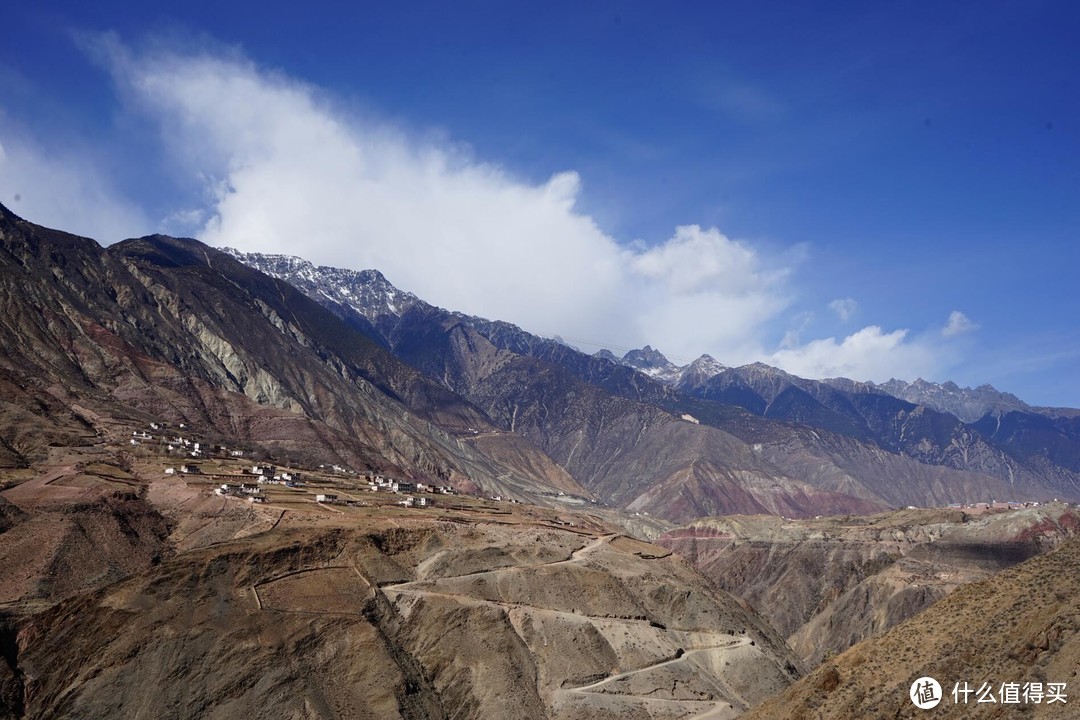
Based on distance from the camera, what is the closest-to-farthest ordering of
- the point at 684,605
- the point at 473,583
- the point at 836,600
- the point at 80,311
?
1. the point at 473,583
2. the point at 684,605
3. the point at 836,600
4. the point at 80,311

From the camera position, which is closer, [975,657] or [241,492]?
[975,657]

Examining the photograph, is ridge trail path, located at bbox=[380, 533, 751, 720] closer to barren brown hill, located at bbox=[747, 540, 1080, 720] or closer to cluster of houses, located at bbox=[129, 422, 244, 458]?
barren brown hill, located at bbox=[747, 540, 1080, 720]

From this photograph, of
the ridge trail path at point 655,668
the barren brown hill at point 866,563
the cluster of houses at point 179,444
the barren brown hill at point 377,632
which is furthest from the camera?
the barren brown hill at point 866,563

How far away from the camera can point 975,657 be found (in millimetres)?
38469

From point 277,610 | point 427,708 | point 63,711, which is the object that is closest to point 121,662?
point 63,711

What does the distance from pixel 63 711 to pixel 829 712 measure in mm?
48031

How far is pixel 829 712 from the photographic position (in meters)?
41.4

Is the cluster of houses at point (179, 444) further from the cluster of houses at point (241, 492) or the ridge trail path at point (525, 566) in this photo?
the ridge trail path at point (525, 566)

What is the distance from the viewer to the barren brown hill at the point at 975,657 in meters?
34.0

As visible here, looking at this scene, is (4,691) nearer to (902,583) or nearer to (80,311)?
(902,583)

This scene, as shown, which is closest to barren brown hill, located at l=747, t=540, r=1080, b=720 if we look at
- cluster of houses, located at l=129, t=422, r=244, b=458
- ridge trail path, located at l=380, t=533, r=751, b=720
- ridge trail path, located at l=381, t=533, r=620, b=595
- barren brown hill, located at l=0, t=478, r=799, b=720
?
ridge trail path, located at l=380, t=533, r=751, b=720

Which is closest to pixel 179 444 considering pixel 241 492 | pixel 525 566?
pixel 241 492

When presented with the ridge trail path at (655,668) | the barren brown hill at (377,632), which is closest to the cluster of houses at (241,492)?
the barren brown hill at (377,632)

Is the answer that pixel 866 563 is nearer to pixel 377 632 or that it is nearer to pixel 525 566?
pixel 525 566
